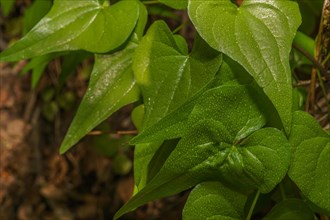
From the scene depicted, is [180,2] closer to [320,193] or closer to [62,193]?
[320,193]

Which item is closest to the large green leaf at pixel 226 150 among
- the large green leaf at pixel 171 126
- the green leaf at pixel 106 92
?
the large green leaf at pixel 171 126

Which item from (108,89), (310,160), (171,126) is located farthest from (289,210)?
(108,89)

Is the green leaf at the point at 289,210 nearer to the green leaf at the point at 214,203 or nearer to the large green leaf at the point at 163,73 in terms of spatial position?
the green leaf at the point at 214,203

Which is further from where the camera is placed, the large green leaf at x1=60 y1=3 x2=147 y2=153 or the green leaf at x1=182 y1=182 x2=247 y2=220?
the large green leaf at x1=60 y1=3 x2=147 y2=153

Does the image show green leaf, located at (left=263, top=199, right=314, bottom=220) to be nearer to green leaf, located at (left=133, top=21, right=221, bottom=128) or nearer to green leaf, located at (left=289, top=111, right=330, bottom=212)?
green leaf, located at (left=289, top=111, right=330, bottom=212)

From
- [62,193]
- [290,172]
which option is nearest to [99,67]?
[290,172]

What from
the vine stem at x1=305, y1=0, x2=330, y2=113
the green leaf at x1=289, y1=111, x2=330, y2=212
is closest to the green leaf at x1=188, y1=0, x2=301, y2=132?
the green leaf at x1=289, y1=111, x2=330, y2=212

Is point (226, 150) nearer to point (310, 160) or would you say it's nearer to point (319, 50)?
point (310, 160)
